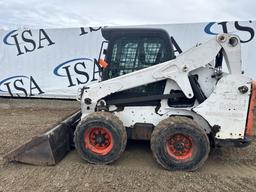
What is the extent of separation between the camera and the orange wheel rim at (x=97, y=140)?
509 cm

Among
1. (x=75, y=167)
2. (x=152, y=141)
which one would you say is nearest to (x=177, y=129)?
(x=152, y=141)

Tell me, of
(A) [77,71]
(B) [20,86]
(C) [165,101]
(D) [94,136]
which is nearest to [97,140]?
(D) [94,136]

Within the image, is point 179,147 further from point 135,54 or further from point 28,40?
point 28,40

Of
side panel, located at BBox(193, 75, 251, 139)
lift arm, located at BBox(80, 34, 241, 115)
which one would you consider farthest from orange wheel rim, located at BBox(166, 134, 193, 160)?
lift arm, located at BBox(80, 34, 241, 115)

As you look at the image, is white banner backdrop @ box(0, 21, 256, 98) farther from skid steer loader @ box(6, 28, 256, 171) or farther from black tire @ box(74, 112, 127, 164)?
black tire @ box(74, 112, 127, 164)

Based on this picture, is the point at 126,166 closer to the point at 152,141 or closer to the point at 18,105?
the point at 152,141

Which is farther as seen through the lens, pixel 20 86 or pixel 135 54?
pixel 20 86

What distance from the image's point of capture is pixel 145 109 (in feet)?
17.4

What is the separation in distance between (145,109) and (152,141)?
2.03 feet

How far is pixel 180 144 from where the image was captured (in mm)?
4906

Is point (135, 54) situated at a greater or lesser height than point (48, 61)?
greater

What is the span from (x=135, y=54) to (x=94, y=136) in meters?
1.51

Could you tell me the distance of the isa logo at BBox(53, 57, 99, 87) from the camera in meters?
11.0

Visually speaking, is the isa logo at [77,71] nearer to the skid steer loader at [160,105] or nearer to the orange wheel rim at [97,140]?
the skid steer loader at [160,105]
